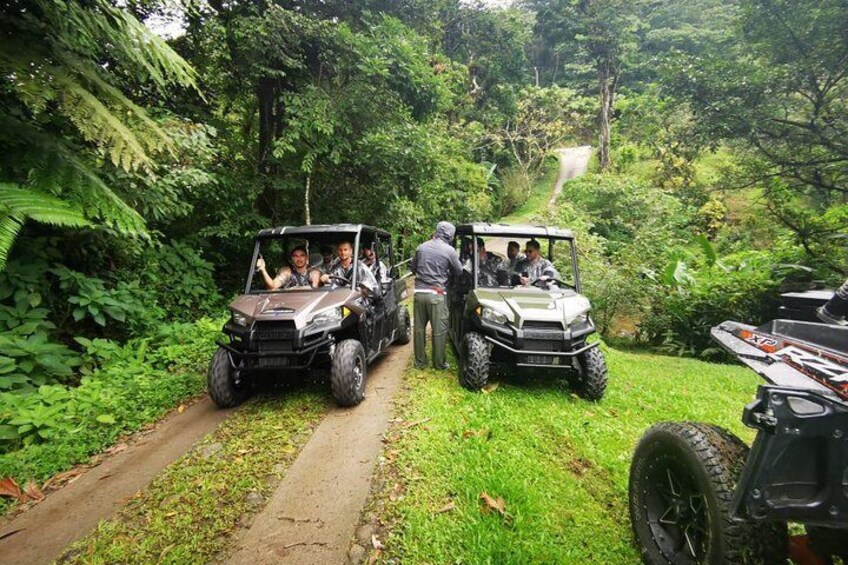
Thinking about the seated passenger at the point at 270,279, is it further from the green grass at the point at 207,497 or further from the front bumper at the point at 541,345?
the front bumper at the point at 541,345

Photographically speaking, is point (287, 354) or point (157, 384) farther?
point (157, 384)

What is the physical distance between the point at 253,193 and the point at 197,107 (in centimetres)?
193

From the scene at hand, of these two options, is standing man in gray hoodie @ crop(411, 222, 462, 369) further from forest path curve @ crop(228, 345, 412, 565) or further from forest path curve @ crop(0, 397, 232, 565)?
forest path curve @ crop(0, 397, 232, 565)

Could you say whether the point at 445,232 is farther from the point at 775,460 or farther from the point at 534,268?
the point at 775,460

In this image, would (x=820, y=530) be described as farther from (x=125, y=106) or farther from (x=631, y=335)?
(x=631, y=335)

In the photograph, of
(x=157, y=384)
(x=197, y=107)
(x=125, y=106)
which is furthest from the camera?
(x=197, y=107)

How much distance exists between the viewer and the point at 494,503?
278cm

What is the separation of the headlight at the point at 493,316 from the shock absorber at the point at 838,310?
3052 mm

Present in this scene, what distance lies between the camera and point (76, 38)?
11.6 feet

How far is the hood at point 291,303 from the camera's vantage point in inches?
164

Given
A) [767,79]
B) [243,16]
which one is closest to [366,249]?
[243,16]

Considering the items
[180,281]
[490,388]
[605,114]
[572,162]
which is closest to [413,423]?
[490,388]

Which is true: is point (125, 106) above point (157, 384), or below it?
above

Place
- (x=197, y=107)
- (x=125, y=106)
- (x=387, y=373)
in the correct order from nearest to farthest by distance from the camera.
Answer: (x=125, y=106)
(x=387, y=373)
(x=197, y=107)
